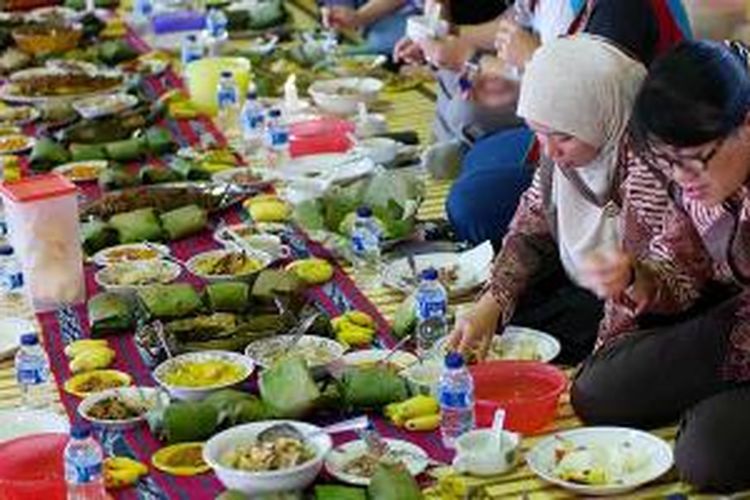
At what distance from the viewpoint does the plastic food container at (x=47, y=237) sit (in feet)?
12.1

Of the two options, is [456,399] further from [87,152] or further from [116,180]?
[87,152]

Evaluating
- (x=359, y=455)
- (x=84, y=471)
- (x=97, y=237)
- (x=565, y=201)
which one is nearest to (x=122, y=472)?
(x=84, y=471)

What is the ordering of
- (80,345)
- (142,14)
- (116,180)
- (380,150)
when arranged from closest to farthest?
1. (80,345)
2. (116,180)
3. (380,150)
4. (142,14)

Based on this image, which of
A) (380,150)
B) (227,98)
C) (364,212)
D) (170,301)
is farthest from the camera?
(227,98)

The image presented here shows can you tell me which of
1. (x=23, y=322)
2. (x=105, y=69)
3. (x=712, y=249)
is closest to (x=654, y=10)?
(x=712, y=249)

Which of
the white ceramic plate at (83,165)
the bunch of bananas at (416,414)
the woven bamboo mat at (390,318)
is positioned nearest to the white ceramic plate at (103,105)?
the white ceramic plate at (83,165)

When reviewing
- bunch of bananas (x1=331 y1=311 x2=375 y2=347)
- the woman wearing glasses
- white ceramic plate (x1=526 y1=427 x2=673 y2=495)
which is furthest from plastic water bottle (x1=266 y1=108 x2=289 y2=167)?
white ceramic plate (x1=526 y1=427 x2=673 y2=495)

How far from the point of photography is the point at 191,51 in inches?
220

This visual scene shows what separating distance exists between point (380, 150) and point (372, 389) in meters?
1.54

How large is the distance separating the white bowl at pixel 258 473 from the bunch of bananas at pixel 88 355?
54 centimetres

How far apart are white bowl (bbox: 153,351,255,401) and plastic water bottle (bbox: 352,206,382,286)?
23.1 inches

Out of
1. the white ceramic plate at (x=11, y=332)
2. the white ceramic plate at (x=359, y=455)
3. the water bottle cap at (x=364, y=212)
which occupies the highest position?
the water bottle cap at (x=364, y=212)

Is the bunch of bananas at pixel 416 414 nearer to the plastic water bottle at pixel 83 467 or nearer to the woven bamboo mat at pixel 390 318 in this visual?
the woven bamboo mat at pixel 390 318

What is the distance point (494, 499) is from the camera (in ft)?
9.45
